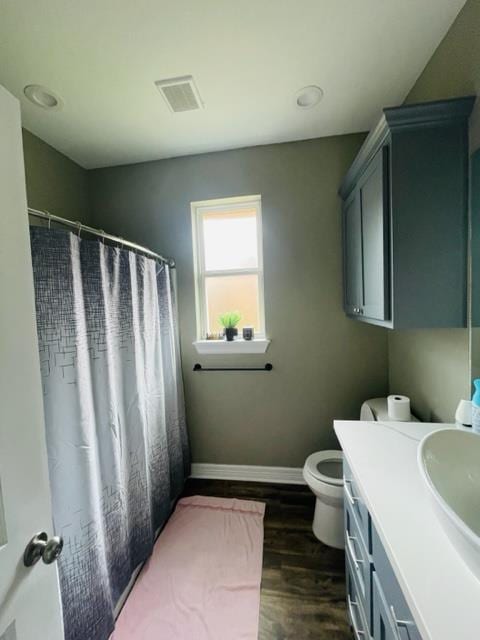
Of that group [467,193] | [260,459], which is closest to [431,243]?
[467,193]

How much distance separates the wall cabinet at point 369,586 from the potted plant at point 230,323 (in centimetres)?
123

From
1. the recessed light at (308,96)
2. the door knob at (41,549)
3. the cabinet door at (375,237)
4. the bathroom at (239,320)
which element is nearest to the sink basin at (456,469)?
the bathroom at (239,320)

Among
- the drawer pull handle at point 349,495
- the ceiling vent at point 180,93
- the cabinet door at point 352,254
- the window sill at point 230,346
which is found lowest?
the drawer pull handle at point 349,495

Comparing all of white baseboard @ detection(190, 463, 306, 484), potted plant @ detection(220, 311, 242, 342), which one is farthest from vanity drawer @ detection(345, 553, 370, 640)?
potted plant @ detection(220, 311, 242, 342)

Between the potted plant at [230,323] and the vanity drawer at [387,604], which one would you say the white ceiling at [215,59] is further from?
the vanity drawer at [387,604]

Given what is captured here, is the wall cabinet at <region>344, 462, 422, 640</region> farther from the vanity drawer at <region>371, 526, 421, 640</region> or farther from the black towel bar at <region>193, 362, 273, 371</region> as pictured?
the black towel bar at <region>193, 362, 273, 371</region>

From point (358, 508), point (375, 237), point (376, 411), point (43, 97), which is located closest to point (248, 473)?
point (376, 411)

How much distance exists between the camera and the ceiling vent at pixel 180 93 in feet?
4.59

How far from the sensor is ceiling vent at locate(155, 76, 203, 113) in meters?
1.40

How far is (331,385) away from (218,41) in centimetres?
208

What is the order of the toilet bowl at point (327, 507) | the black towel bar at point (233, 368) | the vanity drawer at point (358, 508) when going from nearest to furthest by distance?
the vanity drawer at point (358, 508), the toilet bowl at point (327, 507), the black towel bar at point (233, 368)

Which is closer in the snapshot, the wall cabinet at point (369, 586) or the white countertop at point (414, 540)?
the white countertop at point (414, 540)

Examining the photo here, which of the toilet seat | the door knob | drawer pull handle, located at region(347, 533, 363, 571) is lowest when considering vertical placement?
the toilet seat

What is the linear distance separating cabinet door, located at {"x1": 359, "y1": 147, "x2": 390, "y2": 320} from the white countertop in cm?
60
